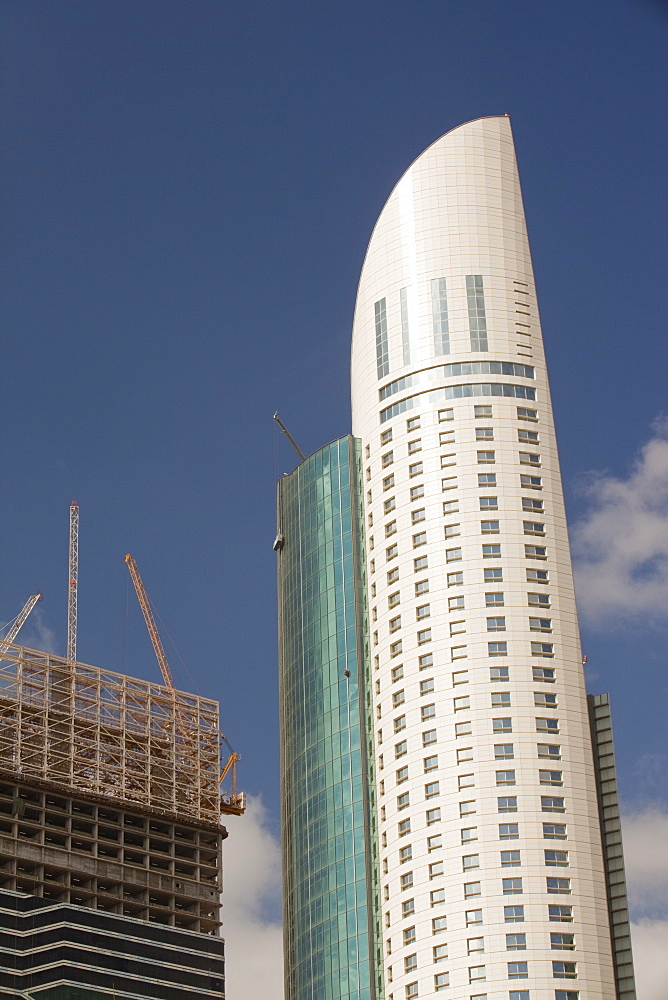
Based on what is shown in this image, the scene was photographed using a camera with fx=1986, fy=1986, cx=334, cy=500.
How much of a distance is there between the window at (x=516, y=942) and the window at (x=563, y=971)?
11.9ft

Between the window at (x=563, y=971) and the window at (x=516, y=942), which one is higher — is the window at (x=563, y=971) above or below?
below

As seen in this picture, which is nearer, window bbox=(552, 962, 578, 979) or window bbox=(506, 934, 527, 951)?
window bbox=(552, 962, 578, 979)

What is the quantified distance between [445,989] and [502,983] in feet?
19.8

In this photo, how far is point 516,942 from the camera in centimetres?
19938

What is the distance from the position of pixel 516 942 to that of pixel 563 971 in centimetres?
557

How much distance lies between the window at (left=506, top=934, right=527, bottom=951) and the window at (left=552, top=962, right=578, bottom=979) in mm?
3620

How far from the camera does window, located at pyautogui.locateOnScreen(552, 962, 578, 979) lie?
653 feet

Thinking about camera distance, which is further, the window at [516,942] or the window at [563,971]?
the window at [516,942]

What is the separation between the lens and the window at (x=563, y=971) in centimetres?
19900

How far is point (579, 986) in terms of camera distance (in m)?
199

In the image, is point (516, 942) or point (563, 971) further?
point (563, 971)

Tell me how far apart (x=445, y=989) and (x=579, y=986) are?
13414 millimetres

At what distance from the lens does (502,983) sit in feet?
648

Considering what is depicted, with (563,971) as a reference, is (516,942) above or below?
above
